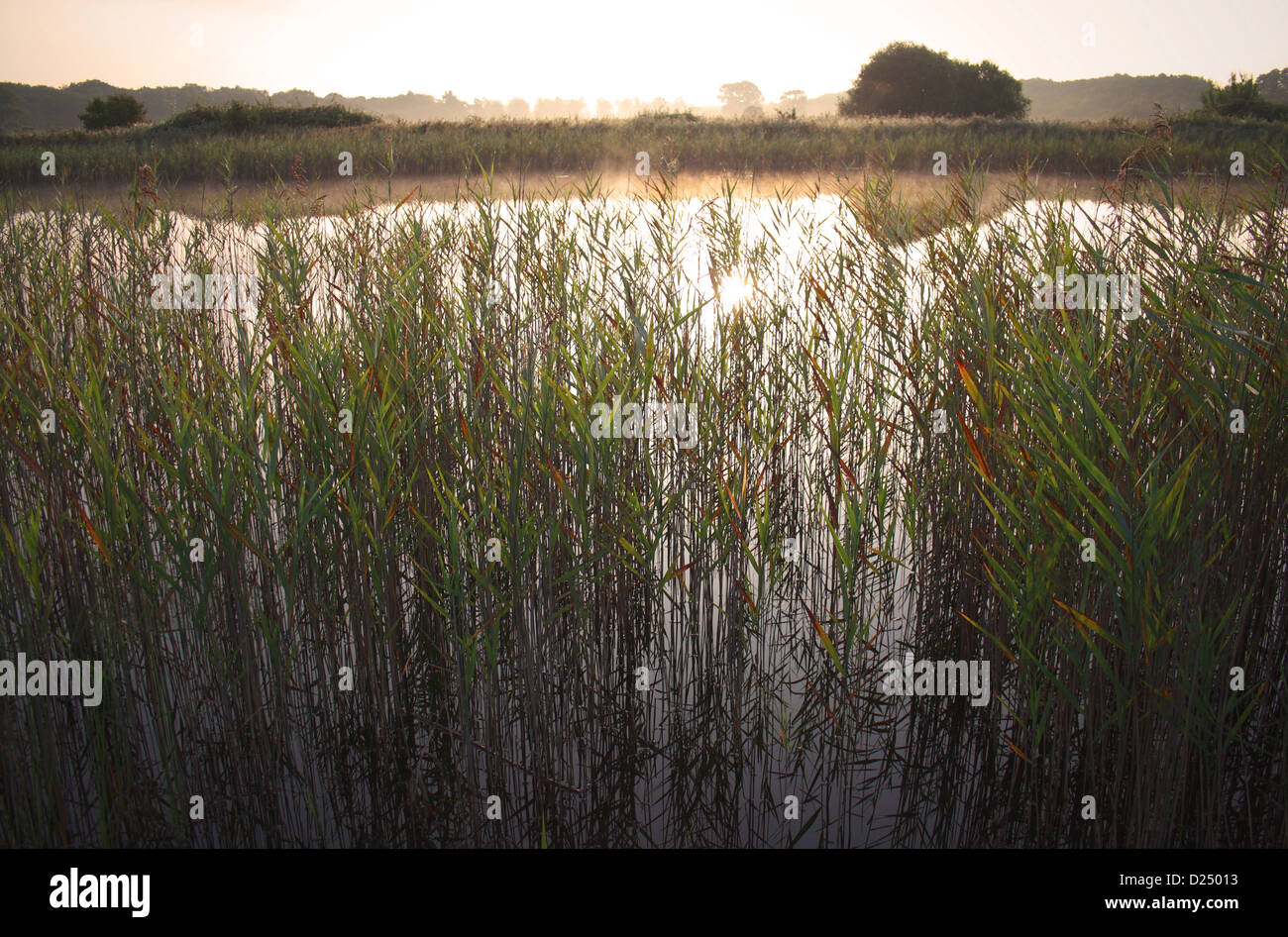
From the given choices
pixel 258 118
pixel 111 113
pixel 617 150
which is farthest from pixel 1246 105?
pixel 111 113

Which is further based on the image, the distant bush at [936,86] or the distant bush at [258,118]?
the distant bush at [936,86]

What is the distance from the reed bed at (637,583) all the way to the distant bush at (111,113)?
25086 millimetres

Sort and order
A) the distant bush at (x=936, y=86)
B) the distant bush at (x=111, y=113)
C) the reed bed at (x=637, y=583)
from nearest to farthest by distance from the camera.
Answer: the reed bed at (x=637, y=583)
the distant bush at (x=111, y=113)
the distant bush at (x=936, y=86)

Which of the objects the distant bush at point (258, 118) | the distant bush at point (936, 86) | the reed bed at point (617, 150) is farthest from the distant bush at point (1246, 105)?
the distant bush at point (258, 118)

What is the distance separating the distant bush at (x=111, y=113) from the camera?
22.4 metres

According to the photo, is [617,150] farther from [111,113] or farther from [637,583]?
[111,113]

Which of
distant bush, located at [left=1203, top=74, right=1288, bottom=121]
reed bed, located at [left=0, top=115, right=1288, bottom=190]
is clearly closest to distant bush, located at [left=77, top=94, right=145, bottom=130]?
reed bed, located at [left=0, top=115, right=1288, bottom=190]

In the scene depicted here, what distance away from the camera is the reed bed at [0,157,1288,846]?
184 centimetres

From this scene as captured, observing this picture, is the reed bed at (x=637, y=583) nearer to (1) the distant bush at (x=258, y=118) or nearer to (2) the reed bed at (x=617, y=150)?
(2) the reed bed at (x=617, y=150)

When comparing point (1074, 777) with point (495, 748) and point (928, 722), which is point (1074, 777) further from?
point (495, 748)

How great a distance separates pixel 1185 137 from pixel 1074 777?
17036 millimetres

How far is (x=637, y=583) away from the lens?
2701 millimetres

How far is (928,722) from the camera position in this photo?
7.98 ft
